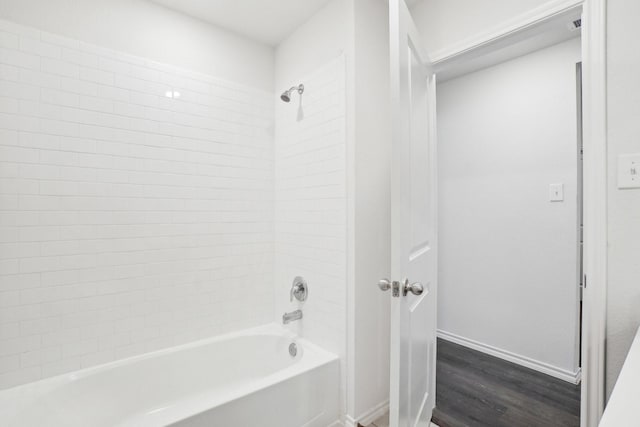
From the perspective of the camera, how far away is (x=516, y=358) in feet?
8.07

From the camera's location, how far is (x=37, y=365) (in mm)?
1562

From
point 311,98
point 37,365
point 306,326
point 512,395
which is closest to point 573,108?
point 311,98

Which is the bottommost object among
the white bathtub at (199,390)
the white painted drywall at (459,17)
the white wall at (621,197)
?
the white bathtub at (199,390)

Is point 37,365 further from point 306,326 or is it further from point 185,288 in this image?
point 306,326

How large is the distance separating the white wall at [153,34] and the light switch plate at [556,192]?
2.20m

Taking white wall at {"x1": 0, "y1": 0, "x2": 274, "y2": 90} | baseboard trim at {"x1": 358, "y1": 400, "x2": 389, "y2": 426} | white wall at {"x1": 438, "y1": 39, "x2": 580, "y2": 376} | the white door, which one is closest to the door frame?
the white door

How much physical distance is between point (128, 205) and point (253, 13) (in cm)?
140

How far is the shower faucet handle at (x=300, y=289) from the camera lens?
2070 millimetres

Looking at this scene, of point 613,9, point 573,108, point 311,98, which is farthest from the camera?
point 573,108

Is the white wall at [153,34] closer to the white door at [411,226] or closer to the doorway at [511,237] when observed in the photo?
the white door at [411,226]

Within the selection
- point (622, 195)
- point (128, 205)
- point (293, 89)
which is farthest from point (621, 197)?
point (128, 205)

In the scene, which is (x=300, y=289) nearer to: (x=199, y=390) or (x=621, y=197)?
(x=199, y=390)

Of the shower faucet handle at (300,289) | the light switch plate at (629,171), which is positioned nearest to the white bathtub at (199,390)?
the shower faucet handle at (300,289)

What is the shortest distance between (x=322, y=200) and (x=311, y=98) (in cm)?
67
